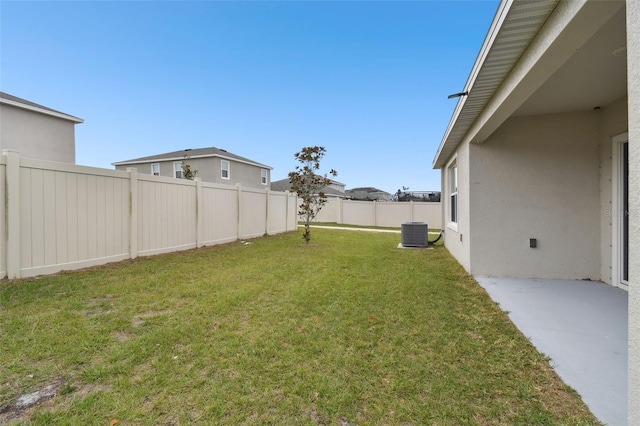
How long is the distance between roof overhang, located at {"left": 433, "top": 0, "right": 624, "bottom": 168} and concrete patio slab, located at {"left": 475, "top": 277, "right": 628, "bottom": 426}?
8.63 ft

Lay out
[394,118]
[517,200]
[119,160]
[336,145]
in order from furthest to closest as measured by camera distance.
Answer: [119,160], [336,145], [394,118], [517,200]

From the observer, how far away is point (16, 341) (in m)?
2.64

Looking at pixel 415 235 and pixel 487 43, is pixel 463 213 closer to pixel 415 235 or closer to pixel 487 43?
pixel 415 235

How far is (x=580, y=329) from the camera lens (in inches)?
119

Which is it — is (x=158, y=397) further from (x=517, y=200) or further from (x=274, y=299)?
(x=517, y=200)

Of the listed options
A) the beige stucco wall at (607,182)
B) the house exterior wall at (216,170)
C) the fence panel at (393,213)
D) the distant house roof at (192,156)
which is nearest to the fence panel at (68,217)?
the beige stucco wall at (607,182)

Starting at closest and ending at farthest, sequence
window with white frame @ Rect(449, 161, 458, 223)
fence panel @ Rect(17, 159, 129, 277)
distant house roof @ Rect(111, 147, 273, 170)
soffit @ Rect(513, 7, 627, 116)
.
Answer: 1. soffit @ Rect(513, 7, 627, 116)
2. fence panel @ Rect(17, 159, 129, 277)
3. window with white frame @ Rect(449, 161, 458, 223)
4. distant house roof @ Rect(111, 147, 273, 170)

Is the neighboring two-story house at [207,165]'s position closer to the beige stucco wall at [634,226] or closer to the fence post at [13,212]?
the fence post at [13,212]

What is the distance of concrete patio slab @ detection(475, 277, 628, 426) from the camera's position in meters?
2.05

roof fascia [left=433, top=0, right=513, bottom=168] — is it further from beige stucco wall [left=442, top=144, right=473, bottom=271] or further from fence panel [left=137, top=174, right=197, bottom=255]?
fence panel [left=137, top=174, right=197, bottom=255]

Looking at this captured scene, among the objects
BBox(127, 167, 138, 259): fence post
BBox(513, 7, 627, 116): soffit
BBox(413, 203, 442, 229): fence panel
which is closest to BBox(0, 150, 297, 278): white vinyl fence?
BBox(127, 167, 138, 259): fence post

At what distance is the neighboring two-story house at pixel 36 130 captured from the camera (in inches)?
455

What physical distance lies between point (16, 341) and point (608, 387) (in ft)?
16.6

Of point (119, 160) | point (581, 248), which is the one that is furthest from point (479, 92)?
point (119, 160)
